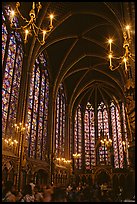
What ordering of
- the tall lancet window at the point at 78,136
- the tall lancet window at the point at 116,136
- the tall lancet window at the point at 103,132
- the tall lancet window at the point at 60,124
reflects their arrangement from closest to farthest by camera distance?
the tall lancet window at the point at 60,124, the tall lancet window at the point at 103,132, the tall lancet window at the point at 116,136, the tall lancet window at the point at 78,136

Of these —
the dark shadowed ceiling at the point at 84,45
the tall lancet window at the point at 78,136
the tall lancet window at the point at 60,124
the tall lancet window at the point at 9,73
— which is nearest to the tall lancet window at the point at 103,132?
the dark shadowed ceiling at the point at 84,45

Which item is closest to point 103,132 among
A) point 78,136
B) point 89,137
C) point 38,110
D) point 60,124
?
point 89,137

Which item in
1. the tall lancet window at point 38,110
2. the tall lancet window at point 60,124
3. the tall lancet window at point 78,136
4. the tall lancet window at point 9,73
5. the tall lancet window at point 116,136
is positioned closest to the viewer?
the tall lancet window at point 9,73

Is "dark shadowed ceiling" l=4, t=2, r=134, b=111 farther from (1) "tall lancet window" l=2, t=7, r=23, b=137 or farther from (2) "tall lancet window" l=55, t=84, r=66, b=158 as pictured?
(1) "tall lancet window" l=2, t=7, r=23, b=137

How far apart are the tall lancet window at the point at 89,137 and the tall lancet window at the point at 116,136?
2808mm

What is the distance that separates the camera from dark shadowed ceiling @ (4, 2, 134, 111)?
1644cm

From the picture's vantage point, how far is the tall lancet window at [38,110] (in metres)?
17.2

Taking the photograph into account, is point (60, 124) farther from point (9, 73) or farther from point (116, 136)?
point (9, 73)

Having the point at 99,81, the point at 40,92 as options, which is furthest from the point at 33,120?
the point at 99,81

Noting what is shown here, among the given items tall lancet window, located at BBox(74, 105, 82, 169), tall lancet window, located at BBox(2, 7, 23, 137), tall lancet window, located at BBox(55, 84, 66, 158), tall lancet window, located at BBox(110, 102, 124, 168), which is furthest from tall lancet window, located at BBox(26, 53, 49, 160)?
tall lancet window, located at BBox(110, 102, 124, 168)

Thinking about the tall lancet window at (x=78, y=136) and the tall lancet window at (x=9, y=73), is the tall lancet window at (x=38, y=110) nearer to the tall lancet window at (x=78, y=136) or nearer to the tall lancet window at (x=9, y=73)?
the tall lancet window at (x=9, y=73)

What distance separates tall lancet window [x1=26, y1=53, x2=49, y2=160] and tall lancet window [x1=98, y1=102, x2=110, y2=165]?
9185mm

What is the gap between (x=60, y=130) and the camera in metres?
23.5

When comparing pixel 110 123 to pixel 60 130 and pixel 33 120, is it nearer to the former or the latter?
pixel 60 130
